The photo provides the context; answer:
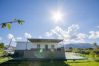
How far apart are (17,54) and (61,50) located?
496 inches

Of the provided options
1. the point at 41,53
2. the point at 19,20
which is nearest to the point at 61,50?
the point at 41,53

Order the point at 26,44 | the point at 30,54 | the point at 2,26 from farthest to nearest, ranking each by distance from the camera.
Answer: the point at 26,44
the point at 30,54
the point at 2,26

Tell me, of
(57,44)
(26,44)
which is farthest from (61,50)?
(26,44)

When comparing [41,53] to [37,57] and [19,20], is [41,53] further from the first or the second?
[19,20]

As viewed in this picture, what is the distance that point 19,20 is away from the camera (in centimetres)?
347

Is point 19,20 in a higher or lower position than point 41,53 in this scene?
higher

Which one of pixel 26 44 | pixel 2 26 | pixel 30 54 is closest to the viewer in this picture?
pixel 2 26

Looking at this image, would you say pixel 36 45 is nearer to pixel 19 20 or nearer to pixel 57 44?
pixel 57 44

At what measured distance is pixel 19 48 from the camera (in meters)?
34.7

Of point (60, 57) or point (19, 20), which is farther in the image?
point (60, 57)

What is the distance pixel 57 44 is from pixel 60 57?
7510 millimetres

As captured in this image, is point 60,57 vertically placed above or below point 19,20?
below

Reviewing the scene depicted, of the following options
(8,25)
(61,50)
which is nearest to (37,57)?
(61,50)

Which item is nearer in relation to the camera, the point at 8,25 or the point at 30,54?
the point at 8,25
